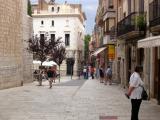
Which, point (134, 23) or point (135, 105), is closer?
point (135, 105)

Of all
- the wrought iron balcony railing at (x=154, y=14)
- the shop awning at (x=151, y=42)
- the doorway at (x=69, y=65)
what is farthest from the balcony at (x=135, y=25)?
the doorway at (x=69, y=65)

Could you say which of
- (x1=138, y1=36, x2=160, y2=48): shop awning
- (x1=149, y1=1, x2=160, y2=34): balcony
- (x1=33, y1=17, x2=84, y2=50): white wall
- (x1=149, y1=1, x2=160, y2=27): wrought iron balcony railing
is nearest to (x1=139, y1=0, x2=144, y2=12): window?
(x1=149, y1=1, x2=160, y2=27): wrought iron balcony railing

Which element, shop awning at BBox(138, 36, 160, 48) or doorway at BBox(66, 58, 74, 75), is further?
doorway at BBox(66, 58, 74, 75)

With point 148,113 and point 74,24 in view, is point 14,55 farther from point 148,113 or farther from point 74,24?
point 74,24

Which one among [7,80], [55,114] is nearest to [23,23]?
[7,80]

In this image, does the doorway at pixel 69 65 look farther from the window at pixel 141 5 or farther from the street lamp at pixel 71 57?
the window at pixel 141 5

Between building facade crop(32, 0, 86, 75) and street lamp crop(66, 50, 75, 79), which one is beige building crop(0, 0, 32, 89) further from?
building facade crop(32, 0, 86, 75)

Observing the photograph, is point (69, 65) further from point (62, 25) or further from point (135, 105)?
point (135, 105)

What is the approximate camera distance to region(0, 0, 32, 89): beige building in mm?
32844

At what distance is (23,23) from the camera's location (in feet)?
134

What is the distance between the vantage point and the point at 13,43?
36.1 meters

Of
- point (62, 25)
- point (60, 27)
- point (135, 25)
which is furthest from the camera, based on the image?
point (60, 27)

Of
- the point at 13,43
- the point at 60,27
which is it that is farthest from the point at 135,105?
the point at 60,27

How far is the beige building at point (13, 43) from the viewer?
108 feet
